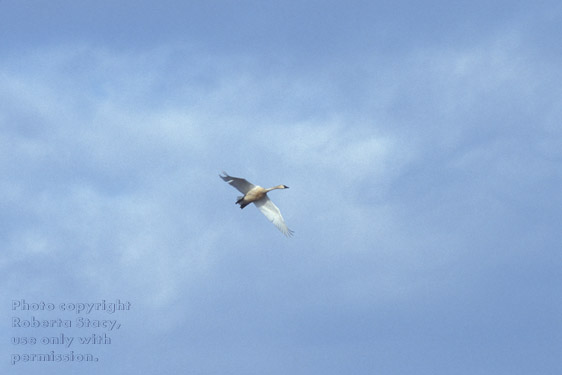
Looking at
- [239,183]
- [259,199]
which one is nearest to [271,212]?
[259,199]

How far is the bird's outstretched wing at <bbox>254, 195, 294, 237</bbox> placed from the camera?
244 feet

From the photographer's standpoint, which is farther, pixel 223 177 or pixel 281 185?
pixel 281 185

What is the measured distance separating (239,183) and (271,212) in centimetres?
466

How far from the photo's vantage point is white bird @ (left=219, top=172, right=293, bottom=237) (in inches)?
2842

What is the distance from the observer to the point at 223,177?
7106 centimetres

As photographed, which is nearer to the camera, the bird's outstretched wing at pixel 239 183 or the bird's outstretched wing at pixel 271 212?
the bird's outstretched wing at pixel 239 183

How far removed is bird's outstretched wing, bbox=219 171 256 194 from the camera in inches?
2803

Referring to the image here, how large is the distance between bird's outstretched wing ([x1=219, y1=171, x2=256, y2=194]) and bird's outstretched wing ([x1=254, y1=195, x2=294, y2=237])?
215cm

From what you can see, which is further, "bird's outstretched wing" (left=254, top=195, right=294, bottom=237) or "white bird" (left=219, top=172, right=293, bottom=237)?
"bird's outstretched wing" (left=254, top=195, right=294, bottom=237)

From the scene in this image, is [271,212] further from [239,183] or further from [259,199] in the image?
[239,183]

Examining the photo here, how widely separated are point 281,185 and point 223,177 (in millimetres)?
7401

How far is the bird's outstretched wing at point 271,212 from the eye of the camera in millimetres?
74438

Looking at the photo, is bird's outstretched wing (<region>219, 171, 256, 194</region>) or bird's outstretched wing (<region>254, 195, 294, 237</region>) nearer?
bird's outstretched wing (<region>219, 171, 256, 194</region>)

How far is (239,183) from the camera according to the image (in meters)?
72.2
